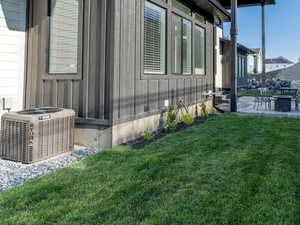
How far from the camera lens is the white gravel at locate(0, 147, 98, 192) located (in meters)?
2.75

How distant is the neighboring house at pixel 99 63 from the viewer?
3900 millimetres

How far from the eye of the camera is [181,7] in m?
6.33

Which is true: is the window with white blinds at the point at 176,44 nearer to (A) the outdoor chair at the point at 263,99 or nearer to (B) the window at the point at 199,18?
(B) the window at the point at 199,18

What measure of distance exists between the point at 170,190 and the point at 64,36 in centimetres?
310

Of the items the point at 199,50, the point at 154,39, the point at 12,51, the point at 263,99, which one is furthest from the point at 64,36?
the point at 263,99

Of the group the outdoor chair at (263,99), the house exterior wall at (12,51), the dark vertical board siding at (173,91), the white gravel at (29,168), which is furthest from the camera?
the outdoor chair at (263,99)

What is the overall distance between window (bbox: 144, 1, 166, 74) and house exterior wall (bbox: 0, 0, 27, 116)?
2115 mm

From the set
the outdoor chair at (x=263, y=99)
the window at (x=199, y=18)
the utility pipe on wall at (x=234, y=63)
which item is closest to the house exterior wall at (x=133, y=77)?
the window at (x=199, y=18)

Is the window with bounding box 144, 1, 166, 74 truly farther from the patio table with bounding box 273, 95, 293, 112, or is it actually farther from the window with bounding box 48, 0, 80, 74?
the patio table with bounding box 273, 95, 293, 112

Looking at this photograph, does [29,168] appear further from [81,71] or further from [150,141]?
[150,141]

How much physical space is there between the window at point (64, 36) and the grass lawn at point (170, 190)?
1648 millimetres

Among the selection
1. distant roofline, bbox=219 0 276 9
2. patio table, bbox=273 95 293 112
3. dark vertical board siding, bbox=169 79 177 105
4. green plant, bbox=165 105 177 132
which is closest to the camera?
green plant, bbox=165 105 177 132

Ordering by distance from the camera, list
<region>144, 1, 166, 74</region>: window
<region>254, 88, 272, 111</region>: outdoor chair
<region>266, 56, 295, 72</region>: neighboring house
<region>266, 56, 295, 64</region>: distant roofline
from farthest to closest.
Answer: <region>266, 56, 295, 64</region>: distant roofline < <region>266, 56, 295, 72</region>: neighboring house < <region>254, 88, 272, 111</region>: outdoor chair < <region>144, 1, 166, 74</region>: window

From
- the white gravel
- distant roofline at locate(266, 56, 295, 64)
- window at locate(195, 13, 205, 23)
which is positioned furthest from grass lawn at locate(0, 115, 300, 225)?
distant roofline at locate(266, 56, 295, 64)
